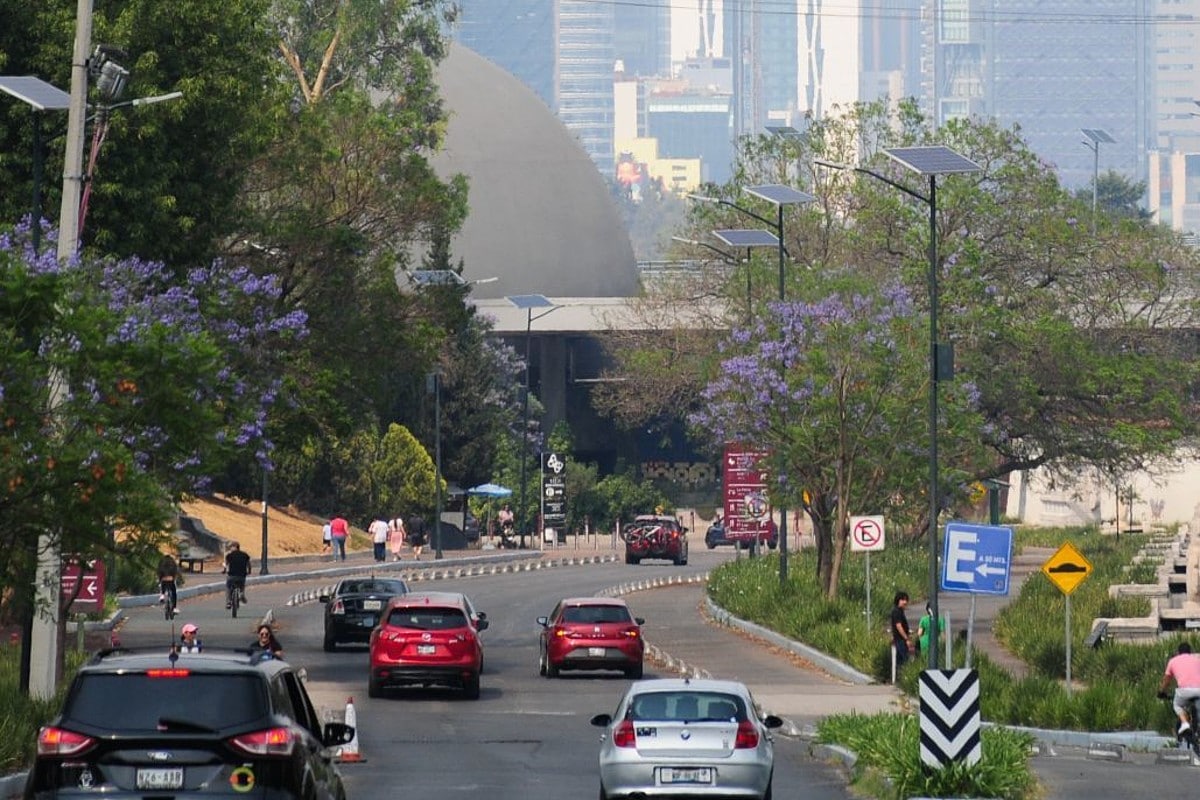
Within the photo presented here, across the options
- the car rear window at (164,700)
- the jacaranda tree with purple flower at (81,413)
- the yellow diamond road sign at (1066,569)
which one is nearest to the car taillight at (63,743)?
the car rear window at (164,700)

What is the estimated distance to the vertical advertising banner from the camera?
56438 millimetres

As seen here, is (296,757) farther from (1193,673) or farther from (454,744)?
(1193,673)

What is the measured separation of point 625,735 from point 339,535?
5141 cm

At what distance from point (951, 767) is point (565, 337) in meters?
99.4

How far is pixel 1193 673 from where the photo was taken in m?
27.6

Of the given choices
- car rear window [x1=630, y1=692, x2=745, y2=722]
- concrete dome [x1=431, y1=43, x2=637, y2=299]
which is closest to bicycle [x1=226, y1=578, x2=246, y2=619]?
car rear window [x1=630, y1=692, x2=745, y2=722]

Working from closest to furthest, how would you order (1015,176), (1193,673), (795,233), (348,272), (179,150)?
(1193,673)
(179,150)
(348,272)
(1015,176)
(795,233)

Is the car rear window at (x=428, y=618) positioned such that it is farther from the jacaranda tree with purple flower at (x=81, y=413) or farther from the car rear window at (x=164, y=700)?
the car rear window at (x=164, y=700)

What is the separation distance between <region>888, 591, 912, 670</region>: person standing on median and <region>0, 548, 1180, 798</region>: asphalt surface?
1.80 ft

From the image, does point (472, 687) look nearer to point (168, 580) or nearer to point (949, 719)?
point (168, 580)

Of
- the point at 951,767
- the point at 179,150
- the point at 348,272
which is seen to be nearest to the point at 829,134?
the point at 348,272

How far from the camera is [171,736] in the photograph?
14320mm

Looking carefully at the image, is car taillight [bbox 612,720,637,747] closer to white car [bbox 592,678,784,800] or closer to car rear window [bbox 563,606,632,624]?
white car [bbox 592,678,784,800]

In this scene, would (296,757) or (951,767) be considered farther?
(951,767)
